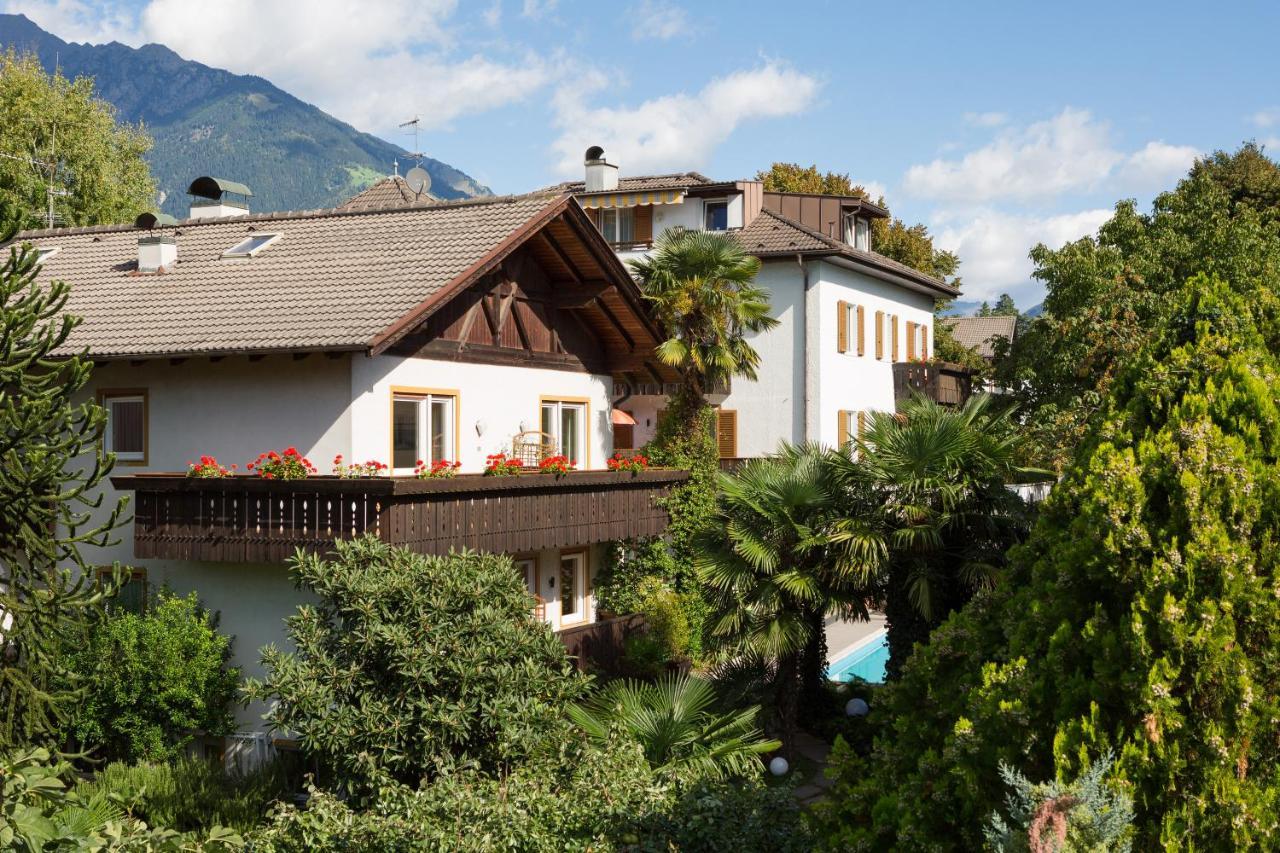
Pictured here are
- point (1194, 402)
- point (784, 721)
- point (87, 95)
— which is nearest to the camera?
point (1194, 402)

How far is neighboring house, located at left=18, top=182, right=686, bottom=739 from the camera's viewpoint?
19.5 metres

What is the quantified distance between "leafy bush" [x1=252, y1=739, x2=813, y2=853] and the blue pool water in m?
15.0

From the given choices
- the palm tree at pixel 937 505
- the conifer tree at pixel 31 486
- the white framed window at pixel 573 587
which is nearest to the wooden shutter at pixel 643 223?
the white framed window at pixel 573 587

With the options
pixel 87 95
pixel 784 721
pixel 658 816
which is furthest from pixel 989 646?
pixel 87 95

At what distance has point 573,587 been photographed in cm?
2591

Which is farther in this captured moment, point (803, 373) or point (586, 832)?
point (803, 373)

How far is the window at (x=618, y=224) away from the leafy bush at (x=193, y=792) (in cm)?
2491

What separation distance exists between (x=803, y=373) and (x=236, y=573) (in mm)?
20286

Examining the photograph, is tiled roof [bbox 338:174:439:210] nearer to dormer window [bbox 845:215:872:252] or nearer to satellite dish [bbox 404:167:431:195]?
satellite dish [bbox 404:167:431:195]

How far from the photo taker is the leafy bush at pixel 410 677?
15.4m

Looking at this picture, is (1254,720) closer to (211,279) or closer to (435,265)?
→ (435,265)

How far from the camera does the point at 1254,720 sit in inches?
262

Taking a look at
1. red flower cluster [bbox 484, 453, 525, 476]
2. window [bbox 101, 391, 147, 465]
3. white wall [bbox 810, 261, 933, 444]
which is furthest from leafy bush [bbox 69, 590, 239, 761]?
white wall [bbox 810, 261, 933, 444]

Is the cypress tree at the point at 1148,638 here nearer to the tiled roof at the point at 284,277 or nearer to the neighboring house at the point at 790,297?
the tiled roof at the point at 284,277
